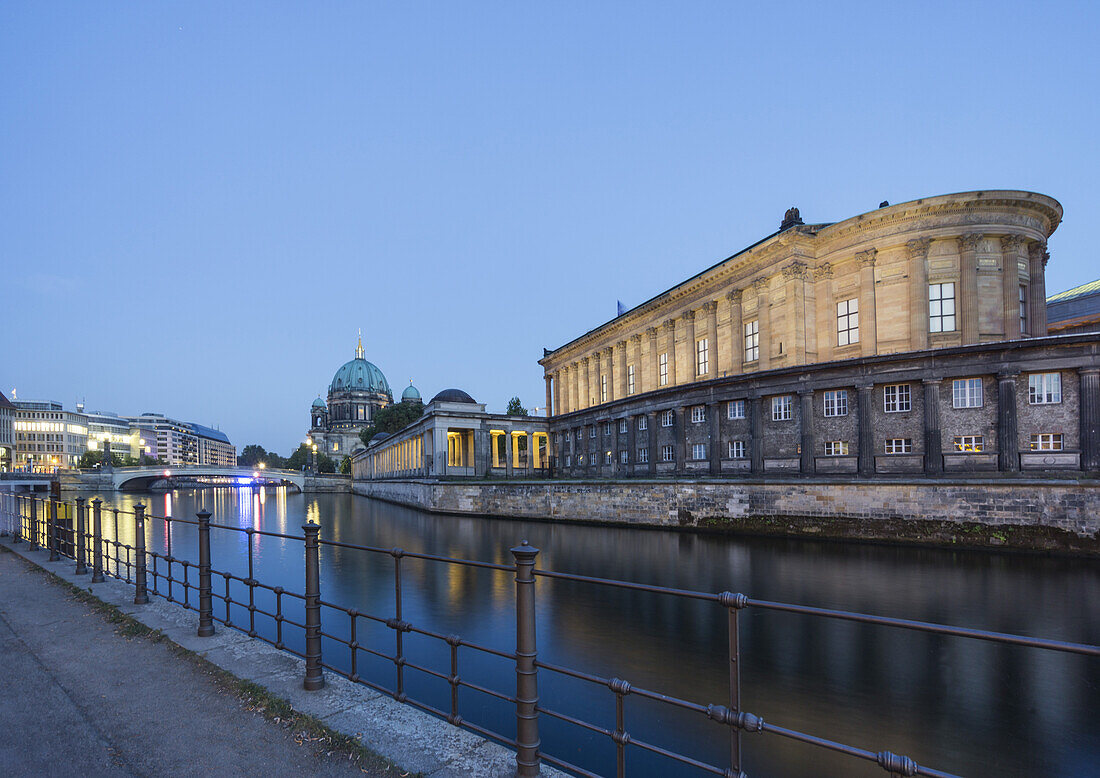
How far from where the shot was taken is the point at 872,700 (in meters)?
8.89

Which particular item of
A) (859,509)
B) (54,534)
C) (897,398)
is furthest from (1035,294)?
(54,534)

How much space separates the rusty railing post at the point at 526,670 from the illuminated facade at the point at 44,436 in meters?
179

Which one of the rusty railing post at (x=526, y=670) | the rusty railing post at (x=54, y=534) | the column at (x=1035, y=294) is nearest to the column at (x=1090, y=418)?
the column at (x=1035, y=294)

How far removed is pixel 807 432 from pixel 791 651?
20.4 meters

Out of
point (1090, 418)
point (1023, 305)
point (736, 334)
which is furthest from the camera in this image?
point (736, 334)

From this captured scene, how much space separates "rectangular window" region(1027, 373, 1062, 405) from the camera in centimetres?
2312

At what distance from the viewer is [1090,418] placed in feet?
72.2

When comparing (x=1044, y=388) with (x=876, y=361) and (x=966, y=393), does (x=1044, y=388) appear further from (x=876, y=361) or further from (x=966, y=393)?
(x=876, y=361)

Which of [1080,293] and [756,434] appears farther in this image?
[1080,293]

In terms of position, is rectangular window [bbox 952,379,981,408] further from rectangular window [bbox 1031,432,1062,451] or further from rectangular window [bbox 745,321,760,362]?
rectangular window [bbox 745,321,760,362]

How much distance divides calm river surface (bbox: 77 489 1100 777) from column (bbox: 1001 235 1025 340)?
18.9m

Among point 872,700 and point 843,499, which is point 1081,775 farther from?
point 843,499

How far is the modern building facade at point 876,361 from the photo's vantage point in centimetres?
2380

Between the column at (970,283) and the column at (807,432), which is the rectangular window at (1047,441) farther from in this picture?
the column at (970,283)
